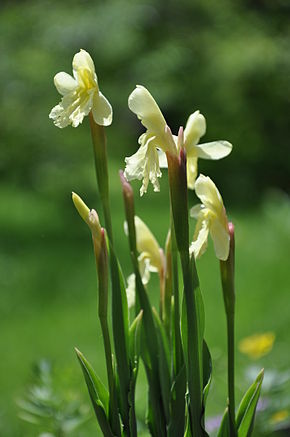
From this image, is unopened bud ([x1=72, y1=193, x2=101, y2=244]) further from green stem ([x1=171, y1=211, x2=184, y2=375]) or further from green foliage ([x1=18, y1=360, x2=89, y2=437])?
green foliage ([x1=18, y1=360, x2=89, y2=437])

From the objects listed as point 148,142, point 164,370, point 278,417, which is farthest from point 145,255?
point 278,417

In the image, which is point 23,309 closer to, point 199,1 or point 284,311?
point 284,311

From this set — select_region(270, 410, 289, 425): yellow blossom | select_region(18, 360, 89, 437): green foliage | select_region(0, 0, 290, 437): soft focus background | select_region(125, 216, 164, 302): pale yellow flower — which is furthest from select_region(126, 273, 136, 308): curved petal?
select_region(0, 0, 290, 437): soft focus background

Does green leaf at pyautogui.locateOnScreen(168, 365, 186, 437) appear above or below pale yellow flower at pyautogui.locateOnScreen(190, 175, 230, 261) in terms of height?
below

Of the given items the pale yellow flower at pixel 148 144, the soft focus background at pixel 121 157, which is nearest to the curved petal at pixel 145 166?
the pale yellow flower at pixel 148 144

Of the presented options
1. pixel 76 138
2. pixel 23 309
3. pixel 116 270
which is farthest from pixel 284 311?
pixel 116 270

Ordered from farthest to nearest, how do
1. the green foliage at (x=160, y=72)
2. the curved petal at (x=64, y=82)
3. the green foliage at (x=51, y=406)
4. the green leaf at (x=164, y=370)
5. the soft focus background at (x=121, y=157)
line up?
the green foliage at (x=160, y=72) < the soft focus background at (x=121, y=157) < the green foliage at (x=51, y=406) < the green leaf at (x=164, y=370) < the curved petal at (x=64, y=82)

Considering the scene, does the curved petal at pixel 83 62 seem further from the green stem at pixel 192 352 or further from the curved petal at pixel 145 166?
the green stem at pixel 192 352
